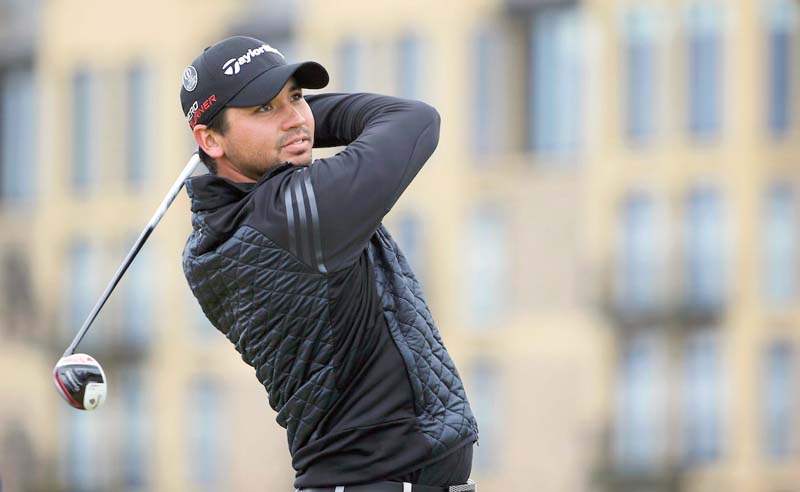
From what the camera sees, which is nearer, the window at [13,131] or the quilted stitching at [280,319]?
the quilted stitching at [280,319]

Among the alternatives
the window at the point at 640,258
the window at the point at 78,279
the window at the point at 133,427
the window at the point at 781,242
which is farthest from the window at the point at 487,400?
the window at the point at 78,279

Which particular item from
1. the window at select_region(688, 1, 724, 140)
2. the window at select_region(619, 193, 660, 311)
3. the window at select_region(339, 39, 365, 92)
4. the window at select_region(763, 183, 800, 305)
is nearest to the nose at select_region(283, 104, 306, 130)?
the window at select_region(763, 183, 800, 305)

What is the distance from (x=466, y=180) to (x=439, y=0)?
11.7 ft

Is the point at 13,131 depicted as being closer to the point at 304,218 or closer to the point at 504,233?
the point at 504,233

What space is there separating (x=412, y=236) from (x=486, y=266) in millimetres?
1528

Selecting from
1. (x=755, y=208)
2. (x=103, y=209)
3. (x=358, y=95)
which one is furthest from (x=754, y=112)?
(x=358, y=95)

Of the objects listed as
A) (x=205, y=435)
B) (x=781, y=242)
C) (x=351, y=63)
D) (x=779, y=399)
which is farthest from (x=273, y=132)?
(x=205, y=435)

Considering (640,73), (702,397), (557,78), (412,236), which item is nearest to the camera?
(702,397)

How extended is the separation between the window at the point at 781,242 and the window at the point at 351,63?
340 inches

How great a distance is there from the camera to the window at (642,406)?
108 ft

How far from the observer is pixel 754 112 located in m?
32.2

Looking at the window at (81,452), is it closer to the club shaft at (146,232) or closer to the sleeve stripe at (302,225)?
the club shaft at (146,232)

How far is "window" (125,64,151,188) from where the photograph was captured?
39.4 meters

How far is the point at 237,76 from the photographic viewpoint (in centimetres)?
432
